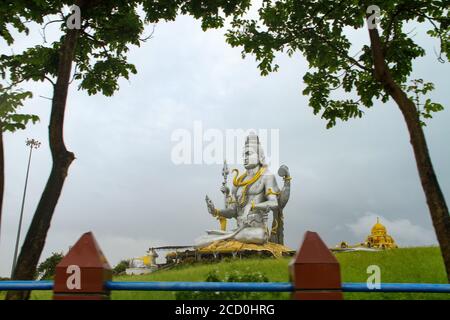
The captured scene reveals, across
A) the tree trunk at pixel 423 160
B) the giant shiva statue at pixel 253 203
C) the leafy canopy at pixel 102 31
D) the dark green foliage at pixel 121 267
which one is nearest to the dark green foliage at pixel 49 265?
the dark green foliage at pixel 121 267

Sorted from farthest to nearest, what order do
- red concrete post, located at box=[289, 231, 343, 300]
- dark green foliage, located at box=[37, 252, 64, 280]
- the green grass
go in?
dark green foliage, located at box=[37, 252, 64, 280] < the green grass < red concrete post, located at box=[289, 231, 343, 300]

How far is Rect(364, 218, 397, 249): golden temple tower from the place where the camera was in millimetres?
19812

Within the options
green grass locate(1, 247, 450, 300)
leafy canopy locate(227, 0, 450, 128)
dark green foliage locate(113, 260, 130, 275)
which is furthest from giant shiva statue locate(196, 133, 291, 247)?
leafy canopy locate(227, 0, 450, 128)

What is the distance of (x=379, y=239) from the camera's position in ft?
66.0

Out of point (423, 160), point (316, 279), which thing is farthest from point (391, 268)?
point (316, 279)

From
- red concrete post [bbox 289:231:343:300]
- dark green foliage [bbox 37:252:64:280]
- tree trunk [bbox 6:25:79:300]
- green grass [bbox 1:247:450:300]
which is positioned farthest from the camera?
dark green foliage [bbox 37:252:64:280]

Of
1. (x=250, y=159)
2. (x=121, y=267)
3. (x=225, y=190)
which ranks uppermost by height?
(x=250, y=159)

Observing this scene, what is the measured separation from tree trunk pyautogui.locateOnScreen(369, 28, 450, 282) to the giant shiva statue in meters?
12.2

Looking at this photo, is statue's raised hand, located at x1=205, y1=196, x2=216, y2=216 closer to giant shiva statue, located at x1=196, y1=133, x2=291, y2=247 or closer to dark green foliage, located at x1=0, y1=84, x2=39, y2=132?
giant shiva statue, located at x1=196, y1=133, x2=291, y2=247

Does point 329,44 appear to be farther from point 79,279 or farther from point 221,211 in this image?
Answer: point 221,211

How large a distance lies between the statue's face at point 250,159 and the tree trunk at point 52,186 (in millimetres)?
13563

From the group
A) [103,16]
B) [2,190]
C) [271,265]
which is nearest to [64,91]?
[2,190]

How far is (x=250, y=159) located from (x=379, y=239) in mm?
6992
